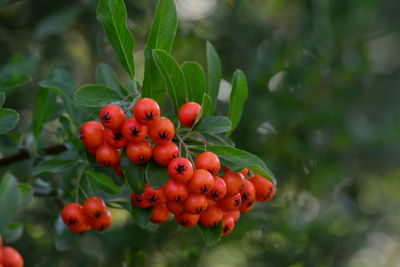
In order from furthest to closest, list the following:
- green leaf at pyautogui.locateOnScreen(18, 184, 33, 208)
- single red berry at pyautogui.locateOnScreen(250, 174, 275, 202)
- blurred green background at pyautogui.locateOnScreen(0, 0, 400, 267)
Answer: blurred green background at pyautogui.locateOnScreen(0, 0, 400, 267) → single red berry at pyautogui.locateOnScreen(250, 174, 275, 202) → green leaf at pyautogui.locateOnScreen(18, 184, 33, 208)

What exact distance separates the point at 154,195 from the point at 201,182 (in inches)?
7.4

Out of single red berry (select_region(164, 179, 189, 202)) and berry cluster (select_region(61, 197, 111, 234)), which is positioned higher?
single red berry (select_region(164, 179, 189, 202))

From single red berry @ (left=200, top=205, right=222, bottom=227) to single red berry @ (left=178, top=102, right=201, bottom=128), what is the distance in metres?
0.32

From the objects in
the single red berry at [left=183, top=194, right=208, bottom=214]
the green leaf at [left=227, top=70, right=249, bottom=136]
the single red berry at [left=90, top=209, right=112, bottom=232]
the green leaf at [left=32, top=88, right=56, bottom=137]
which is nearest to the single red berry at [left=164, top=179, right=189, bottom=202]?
the single red berry at [left=183, top=194, right=208, bottom=214]

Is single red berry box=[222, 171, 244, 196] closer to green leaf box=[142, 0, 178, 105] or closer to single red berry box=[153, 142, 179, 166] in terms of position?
Result: single red berry box=[153, 142, 179, 166]

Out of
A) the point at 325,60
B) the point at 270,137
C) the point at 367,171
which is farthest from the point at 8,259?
the point at 367,171

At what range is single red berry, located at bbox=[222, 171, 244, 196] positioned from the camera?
1.84 metres

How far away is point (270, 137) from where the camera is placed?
4082mm

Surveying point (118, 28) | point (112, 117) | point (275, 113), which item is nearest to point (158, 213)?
point (112, 117)

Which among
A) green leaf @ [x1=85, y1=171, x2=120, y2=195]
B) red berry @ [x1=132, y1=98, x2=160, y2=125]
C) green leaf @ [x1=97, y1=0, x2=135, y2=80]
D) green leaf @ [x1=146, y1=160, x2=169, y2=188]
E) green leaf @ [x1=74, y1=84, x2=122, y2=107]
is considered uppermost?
green leaf @ [x1=97, y1=0, x2=135, y2=80]

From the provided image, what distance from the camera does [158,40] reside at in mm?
1899

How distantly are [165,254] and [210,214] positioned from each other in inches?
69.6

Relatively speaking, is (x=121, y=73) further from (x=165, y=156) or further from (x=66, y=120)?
(x=165, y=156)

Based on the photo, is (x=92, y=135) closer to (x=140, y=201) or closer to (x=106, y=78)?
(x=140, y=201)
